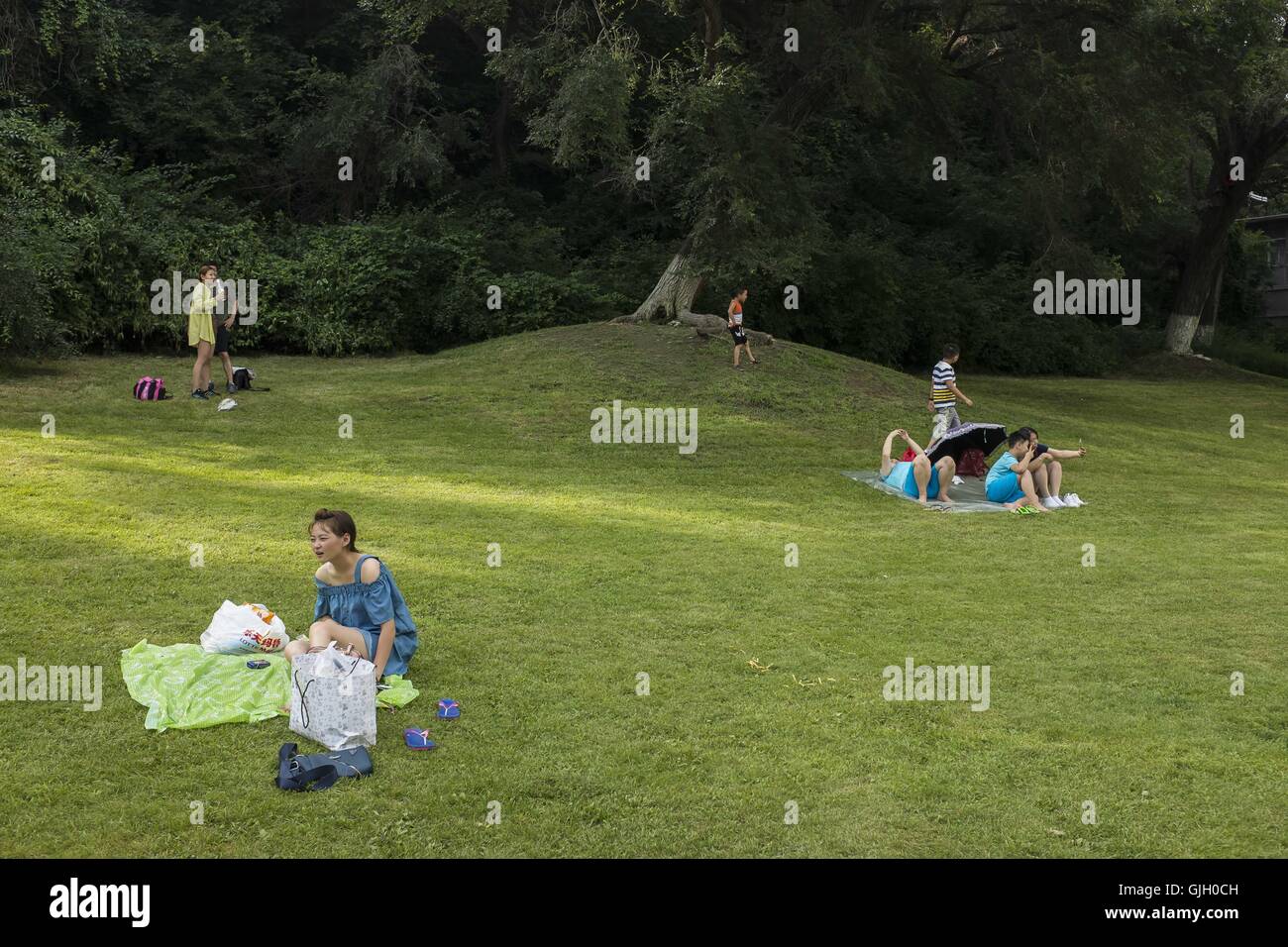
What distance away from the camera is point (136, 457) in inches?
620

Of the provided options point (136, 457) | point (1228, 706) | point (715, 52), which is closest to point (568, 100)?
point (715, 52)

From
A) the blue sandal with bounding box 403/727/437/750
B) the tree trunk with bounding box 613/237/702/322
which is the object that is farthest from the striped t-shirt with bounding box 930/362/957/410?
the blue sandal with bounding box 403/727/437/750

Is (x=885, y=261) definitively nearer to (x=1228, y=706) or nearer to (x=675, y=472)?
(x=675, y=472)

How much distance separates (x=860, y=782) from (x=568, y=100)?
1709cm

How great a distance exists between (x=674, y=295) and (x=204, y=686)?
64.5ft

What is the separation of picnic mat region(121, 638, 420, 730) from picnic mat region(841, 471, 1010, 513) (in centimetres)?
935

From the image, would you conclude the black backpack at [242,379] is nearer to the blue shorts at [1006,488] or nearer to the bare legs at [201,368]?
the bare legs at [201,368]

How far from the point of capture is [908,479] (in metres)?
16.8

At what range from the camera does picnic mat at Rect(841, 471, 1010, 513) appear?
52.7ft

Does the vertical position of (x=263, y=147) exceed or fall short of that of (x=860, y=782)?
it exceeds it

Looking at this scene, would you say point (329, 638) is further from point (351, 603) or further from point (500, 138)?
point (500, 138)

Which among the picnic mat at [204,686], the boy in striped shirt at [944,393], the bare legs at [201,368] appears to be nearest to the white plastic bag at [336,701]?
the picnic mat at [204,686]

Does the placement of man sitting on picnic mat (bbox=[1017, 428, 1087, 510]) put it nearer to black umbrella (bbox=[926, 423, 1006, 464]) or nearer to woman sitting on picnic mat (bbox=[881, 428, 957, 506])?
black umbrella (bbox=[926, 423, 1006, 464])

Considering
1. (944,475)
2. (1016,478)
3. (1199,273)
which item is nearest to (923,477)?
(944,475)
